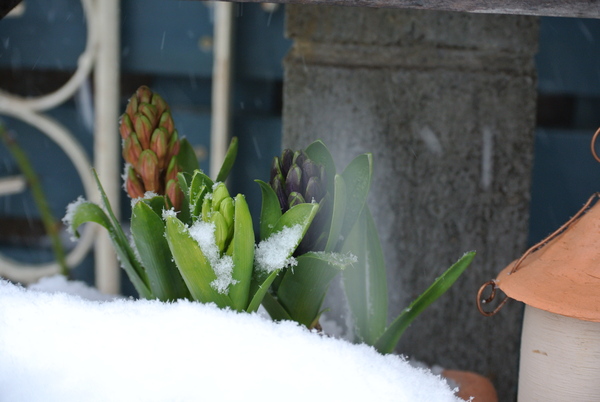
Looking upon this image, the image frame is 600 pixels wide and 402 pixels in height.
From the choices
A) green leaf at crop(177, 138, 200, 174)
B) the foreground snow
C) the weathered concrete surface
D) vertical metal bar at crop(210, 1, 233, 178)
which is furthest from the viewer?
vertical metal bar at crop(210, 1, 233, 178)

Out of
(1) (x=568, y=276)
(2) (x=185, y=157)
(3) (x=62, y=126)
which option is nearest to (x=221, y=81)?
(3) (x=62, y=126)

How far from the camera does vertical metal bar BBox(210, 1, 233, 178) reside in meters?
1.20

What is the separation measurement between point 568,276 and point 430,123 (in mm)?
426

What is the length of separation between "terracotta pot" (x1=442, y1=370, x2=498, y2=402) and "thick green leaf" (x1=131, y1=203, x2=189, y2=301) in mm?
368

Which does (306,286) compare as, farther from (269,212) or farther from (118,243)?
(118,243)

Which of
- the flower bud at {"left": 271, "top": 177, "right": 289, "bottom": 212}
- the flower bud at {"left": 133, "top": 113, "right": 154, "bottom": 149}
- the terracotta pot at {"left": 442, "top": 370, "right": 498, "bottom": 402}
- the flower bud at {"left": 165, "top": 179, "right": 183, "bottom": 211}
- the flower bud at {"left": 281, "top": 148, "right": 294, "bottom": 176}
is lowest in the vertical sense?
the terracotta pot at {"left": 442, "top": 370, "right": 498, "bottom": 402}

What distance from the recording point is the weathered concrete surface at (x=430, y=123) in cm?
88

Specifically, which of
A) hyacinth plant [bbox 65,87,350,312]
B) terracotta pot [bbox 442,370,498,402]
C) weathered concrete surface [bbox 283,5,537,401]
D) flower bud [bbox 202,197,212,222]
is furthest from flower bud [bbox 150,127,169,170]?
terracotta pot [bbox 442,370,498,402]

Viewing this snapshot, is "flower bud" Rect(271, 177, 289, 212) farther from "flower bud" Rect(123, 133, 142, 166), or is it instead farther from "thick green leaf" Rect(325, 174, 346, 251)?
"flower bud" Rect(123, 133, 142, 166)

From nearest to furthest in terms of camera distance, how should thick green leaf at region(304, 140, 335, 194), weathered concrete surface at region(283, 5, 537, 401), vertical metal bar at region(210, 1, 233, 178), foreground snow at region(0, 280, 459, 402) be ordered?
1. foreground snow at region(0, 280, 459, 402)
2. thick green leaf at region(304, 140, 335, 194)
3. weathered concrete surface at region(283, 5, 537, 401)
4. vertical metal bar at region(210, 1, 233, 178)

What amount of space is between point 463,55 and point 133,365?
66 cm

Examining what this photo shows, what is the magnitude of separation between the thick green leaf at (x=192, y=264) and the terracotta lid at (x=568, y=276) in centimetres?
27

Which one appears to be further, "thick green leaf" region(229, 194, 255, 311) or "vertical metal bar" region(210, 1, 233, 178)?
"vertical metal bar" region(210, 1, 233, 178)

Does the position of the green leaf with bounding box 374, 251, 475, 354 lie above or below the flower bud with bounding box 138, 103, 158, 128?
below
